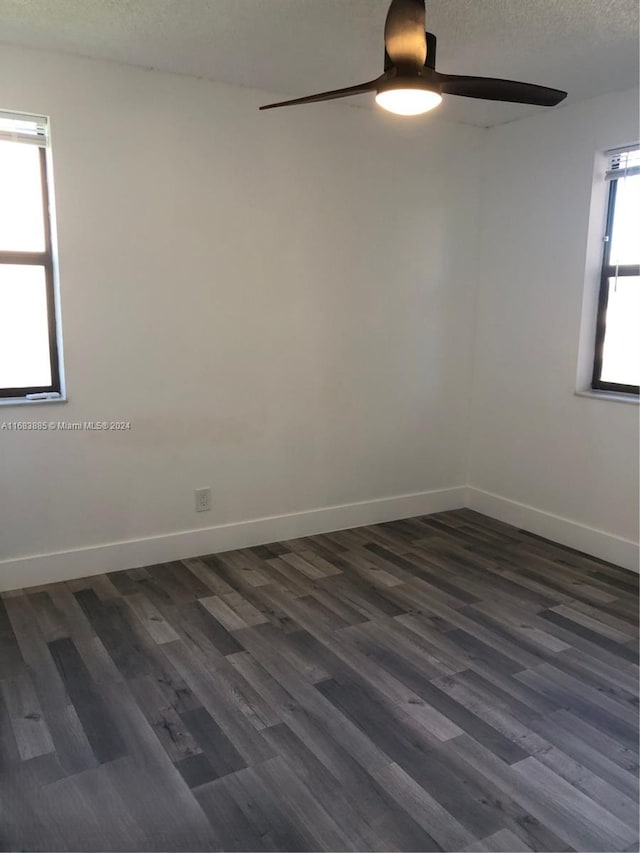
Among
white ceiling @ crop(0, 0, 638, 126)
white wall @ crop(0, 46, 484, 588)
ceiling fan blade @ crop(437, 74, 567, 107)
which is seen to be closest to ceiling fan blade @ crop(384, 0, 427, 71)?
ceiling fan blade @ crop(437, 74, 567, 107)

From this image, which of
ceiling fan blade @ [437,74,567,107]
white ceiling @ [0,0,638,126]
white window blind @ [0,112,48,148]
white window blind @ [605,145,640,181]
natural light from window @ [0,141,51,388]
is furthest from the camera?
white window blind @ [605,145,640,181]

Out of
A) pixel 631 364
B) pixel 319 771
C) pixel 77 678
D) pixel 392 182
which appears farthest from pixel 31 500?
pixel 631 364

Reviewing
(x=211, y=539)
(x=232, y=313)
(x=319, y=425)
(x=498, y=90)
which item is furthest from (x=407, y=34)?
(x=211, y=539)

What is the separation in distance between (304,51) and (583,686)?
115 inches

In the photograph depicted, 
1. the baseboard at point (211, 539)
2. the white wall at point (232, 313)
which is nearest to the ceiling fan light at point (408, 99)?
the white wall at point (232, 313)

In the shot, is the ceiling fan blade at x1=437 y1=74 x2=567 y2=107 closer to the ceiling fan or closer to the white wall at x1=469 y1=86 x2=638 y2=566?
the ceiling fan

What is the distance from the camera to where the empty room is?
1999mm

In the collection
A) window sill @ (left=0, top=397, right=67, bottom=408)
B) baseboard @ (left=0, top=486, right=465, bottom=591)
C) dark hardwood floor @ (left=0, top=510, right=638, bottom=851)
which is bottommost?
dark hardwood floor @ (left=0, top=510, right=638, bottom=851)

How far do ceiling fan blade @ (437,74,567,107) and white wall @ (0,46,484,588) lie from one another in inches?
65.2

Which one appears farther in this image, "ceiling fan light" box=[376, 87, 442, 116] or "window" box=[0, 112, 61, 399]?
"window" box=[0, 112, 61, 399]

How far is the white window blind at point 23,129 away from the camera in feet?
9.71

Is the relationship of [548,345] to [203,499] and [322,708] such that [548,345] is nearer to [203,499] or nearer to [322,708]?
[203,499]

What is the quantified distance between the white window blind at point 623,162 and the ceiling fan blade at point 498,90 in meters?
1.52

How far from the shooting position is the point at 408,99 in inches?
73.7
